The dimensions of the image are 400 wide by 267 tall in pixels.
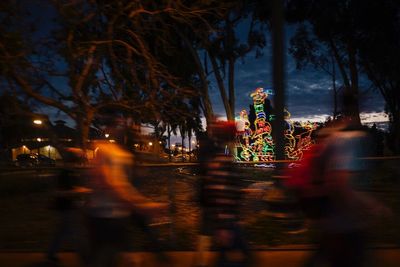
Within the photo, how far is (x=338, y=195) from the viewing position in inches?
156

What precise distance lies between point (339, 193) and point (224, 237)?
1961mm

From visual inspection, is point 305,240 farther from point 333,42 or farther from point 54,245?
point 333,42

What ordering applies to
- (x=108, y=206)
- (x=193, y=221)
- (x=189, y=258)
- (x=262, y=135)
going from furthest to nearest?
(x=262, y=135)
(x=193, y=221)
(x=189, y=258)
(x=108, y=206)

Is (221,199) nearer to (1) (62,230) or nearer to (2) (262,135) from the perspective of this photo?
(1) (62,230)

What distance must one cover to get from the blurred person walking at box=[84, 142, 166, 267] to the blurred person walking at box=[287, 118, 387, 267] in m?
1.61

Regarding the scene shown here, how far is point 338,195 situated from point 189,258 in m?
3.39

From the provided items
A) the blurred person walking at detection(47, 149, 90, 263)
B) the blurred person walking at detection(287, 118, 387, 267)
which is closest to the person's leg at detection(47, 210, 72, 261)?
the blurred person walking at detection(47, 149, 90, 263)

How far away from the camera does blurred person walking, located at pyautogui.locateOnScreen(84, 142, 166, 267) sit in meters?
4.71

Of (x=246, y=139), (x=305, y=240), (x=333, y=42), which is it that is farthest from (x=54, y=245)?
(x=333, y=42)

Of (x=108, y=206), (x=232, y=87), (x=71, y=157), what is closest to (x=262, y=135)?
(x=232, y=87)

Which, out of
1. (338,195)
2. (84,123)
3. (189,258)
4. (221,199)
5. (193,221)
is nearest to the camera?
(338,195)

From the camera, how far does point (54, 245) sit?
6.36 m

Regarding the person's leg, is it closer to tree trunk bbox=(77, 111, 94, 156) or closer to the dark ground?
the dark ground

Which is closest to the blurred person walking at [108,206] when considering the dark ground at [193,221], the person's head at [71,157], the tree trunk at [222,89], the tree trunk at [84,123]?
the person's head at [71,157]
